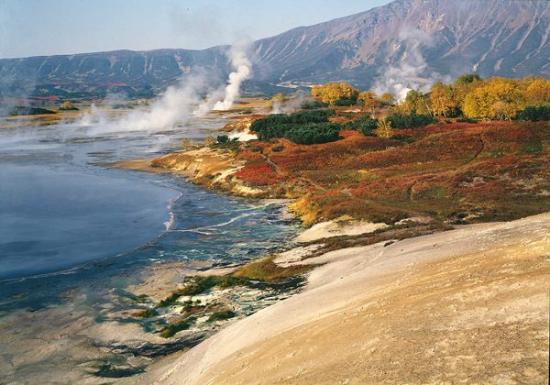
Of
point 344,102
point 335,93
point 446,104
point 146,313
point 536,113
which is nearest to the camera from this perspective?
point 146,313

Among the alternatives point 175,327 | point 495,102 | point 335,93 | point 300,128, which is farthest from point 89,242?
point 335,93

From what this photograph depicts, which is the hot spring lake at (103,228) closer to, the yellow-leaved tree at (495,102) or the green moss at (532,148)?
the green moss at (532,148)

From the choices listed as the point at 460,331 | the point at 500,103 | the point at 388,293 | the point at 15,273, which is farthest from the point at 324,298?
the point at 500,103

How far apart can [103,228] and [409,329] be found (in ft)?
158

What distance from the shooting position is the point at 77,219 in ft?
214

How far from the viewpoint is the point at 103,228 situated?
6072 cm

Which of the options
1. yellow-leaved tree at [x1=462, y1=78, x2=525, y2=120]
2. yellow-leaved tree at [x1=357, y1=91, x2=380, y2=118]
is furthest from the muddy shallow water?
yellow-leaved tree at [x1=357, y1=91, x2=380, y2=118]

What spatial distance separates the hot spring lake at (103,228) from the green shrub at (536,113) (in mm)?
60523

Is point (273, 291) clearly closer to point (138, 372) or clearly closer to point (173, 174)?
point (138, 372)

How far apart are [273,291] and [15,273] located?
75.4 feet

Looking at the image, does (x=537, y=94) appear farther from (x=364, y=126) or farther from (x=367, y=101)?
(x=367, y=101)

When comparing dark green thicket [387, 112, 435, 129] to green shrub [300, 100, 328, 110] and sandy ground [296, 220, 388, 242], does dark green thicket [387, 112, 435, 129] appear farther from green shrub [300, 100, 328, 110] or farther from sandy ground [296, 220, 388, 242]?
green shrub [300, 100, 328, 110]

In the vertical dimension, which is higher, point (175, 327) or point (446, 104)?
point (446, 104)

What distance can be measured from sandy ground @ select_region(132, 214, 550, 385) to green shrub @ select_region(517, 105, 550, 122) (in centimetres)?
7722
